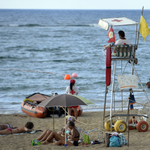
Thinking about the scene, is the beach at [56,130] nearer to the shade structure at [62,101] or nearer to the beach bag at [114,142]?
the beach bag at [114,142]

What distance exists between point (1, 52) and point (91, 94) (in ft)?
73.3

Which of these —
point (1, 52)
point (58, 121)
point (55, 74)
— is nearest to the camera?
point (58, 121)

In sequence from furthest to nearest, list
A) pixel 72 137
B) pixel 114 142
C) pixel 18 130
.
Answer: pixel 18 130, pixel 72 137, pixel 114 142

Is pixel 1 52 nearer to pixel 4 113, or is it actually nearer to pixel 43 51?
pixel 43 51

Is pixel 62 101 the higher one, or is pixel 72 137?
pixel 62 101

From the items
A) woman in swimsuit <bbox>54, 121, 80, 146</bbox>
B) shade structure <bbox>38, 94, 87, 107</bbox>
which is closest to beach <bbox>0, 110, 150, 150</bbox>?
woman in swimsuit <bbox>54, 121, 80, 146</bbox>

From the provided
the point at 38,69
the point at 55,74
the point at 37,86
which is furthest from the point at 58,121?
the point at 38,69

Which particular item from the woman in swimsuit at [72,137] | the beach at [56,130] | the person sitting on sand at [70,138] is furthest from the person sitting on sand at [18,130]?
the woman in swimsuit at [72,137]

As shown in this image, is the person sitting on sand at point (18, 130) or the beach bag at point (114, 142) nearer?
the beach bag at point (114, 142)

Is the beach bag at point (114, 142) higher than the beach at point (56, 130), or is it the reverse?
the beach bag at point (114, 142)

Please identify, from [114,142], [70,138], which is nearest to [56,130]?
[70,138]

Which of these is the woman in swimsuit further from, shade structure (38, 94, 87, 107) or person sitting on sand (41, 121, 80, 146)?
shade structure (38, 94, 87, 107)

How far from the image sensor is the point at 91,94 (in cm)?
1731

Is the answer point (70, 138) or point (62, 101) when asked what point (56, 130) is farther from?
point (62, 101)
